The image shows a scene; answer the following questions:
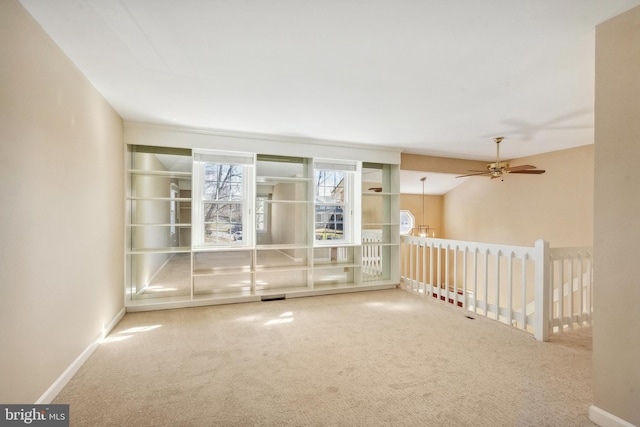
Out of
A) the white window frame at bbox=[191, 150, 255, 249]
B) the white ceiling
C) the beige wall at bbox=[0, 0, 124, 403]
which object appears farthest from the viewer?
the white window frame at bbox=[191, 150, 255, 249]

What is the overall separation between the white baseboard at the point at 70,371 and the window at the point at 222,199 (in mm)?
1468

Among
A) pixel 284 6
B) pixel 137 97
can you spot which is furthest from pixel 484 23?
pixel 137 97

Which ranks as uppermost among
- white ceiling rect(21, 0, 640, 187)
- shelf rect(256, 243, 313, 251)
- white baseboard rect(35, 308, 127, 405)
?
white ceiling rect(21, 0, 640, 187)

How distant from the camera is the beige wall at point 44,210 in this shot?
1.41 meters

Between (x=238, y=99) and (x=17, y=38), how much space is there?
1460mm

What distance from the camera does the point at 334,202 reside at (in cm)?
456

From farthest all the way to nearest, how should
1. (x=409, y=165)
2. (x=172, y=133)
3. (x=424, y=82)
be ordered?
(x=409, y=165) → (x=172, y=133) → (x=424, y=82)

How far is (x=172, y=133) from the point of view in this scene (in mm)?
3553

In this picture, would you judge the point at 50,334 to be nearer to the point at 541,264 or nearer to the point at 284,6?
the point at 284,6

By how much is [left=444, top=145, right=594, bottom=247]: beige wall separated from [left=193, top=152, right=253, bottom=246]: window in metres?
4.91

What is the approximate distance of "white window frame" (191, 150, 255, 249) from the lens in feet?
12.6

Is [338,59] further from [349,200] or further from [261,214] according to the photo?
[349,200]

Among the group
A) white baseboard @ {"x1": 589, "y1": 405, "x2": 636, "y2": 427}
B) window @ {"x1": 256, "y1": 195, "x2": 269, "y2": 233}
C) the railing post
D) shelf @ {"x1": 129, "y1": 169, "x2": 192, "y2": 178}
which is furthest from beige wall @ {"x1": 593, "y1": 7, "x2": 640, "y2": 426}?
shelf @ {"x1": 129, "y1": 169, "x2": 192, "y2": 178}

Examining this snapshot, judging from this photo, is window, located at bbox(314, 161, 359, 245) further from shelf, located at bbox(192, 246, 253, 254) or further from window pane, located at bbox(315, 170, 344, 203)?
shelf, located at bbox(192, 246, 253, 254)
